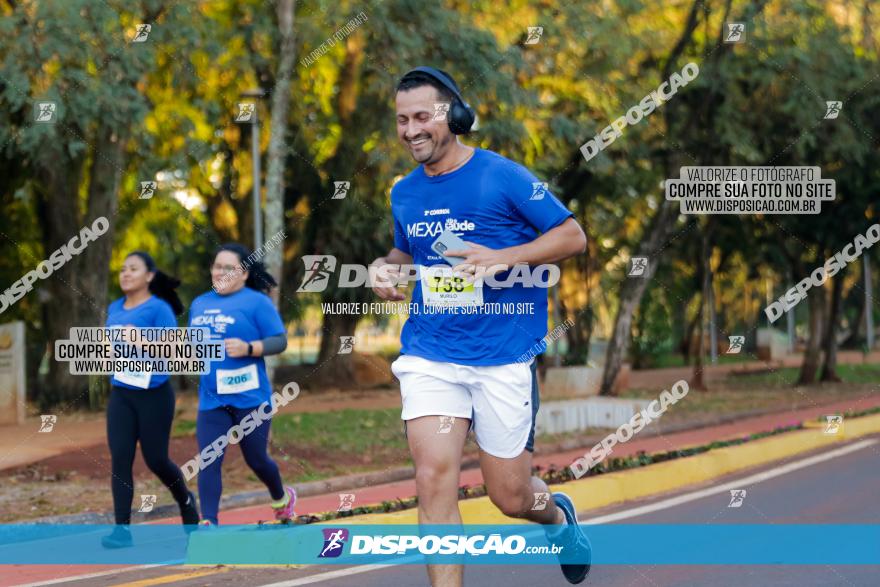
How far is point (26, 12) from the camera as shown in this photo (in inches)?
543

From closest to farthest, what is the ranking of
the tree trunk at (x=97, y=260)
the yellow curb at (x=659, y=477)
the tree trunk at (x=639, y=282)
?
1. the yellow curb at (x=659, y=477)
2. the tree trunk at (x=97, y=260)
3. the tree trunk at (x=639, y=282)

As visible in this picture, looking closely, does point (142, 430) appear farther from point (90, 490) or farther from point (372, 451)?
point (372, 451)

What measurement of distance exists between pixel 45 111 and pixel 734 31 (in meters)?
10.8

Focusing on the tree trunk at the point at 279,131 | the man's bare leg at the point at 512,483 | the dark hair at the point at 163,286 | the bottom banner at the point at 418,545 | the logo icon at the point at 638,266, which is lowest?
the bottom banner at the point at 418,545

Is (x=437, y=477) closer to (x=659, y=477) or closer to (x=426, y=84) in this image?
(x=426, y=84)

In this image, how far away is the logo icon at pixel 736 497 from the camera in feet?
31.7

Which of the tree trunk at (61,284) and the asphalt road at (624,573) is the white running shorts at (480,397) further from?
the tree trunk at (61,284)

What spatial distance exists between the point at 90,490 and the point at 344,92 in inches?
484

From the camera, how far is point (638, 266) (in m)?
20.4

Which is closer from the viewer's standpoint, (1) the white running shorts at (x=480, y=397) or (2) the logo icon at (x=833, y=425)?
(1) the white running shorts at (x=480, y=397)

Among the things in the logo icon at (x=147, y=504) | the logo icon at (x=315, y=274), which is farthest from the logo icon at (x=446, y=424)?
the logo icon at (x=315, y=274)

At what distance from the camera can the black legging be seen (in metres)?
8.18

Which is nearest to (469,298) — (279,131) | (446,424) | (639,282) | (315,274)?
(446,424)

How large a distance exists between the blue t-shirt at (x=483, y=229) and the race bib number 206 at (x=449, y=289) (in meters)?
0.04
